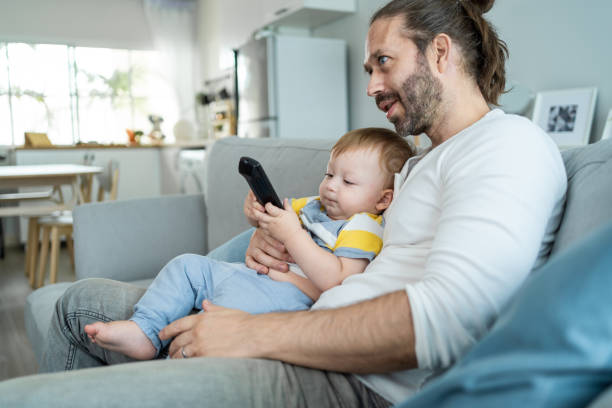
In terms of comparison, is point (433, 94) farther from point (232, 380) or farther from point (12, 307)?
point (12, 307)

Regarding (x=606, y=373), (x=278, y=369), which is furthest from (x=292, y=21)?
(x=606, y=373)

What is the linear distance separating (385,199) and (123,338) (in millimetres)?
621

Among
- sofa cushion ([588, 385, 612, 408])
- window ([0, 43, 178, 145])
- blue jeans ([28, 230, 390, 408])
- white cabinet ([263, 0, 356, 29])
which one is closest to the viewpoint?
sofa cushion ([588, 385, 612, 408])

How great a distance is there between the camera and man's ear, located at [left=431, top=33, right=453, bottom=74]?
1.00 meters

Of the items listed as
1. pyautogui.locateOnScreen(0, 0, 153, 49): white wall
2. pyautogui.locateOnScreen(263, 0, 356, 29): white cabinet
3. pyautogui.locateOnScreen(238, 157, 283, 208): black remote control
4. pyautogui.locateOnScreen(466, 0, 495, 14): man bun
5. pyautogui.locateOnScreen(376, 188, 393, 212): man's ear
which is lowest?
pyautogui.locateOnScreen(376, 188, 393, 212): man's ear

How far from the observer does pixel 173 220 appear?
2.09 meters

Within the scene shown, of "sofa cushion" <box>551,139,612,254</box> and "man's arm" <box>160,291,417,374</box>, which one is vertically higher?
"sofa cushion" <box>551,139,612,254</box>

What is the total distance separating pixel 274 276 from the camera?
3.55ft

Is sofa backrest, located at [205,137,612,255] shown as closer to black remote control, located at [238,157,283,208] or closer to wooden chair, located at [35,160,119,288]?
black remote control, located at [238,157,283,208]

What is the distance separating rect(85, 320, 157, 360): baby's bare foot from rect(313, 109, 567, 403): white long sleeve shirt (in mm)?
364

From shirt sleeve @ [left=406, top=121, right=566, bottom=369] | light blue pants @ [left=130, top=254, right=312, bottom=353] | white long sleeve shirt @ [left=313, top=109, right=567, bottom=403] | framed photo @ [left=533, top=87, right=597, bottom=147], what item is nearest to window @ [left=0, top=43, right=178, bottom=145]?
framed photo @ [left=533, top=87, right=597, bottom=147]

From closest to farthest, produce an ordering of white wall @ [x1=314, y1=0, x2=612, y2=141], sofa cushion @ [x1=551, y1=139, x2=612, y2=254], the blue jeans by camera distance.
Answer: the blue jeans, sofa cushion @ [x1=551, y1=139, x2=612, y2=254], white wall @ [x1=314, y1=0, x2=612, y2=141]

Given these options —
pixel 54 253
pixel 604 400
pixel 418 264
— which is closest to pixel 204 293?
pixel 418 264

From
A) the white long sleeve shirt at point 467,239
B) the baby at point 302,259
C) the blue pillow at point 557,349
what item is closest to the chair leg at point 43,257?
the baby at point 302,259
